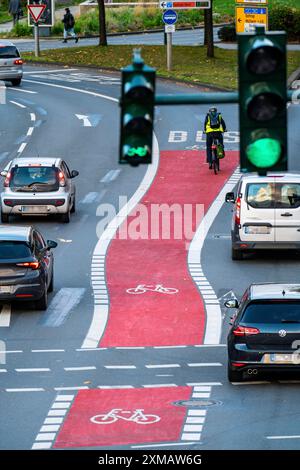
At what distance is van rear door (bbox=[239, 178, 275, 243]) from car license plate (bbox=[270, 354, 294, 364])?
11741 millimetres

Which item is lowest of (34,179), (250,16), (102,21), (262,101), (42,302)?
(102,21)

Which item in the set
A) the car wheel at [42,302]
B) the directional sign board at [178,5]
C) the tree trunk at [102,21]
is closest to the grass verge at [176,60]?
the tree trunk at [102,21]

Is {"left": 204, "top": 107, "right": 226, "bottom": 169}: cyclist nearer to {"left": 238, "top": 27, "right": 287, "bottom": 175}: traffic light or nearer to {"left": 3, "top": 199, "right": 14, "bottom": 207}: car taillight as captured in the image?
{"left": 3, "top": 199, "right": 14, "bottom": 207}: car taillight

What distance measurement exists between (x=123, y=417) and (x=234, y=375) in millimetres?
2487

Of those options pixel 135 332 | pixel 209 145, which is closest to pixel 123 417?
pixel 135 332

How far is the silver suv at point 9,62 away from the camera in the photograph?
63.3 metres

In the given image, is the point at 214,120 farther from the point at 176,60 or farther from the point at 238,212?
the point at 176,60

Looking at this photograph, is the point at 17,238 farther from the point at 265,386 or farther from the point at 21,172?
the point at 21,172

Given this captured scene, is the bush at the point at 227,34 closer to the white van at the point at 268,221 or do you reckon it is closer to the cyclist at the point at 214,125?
the cyclist at the point at 214,125

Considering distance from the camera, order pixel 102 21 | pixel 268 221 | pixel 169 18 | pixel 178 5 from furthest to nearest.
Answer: pixel 102 21, pixel 178 5, pixel 169 18, pixel 268 221

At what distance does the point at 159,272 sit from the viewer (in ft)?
105

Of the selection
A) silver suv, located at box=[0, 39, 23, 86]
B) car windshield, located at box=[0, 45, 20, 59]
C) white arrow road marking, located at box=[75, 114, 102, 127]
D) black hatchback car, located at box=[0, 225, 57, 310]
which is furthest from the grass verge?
black hatchback car, located at box=[0, 225, 57, 310]

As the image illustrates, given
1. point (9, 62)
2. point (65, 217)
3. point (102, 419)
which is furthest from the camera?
point (9, 62)

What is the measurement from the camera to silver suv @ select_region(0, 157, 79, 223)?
37.3m
